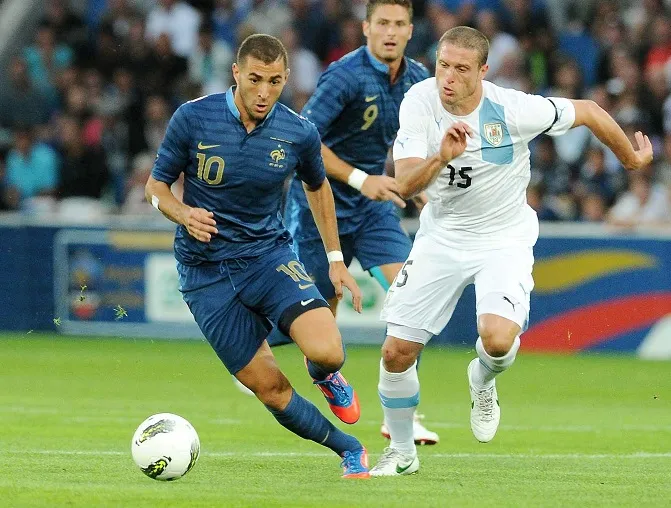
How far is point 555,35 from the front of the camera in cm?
1805

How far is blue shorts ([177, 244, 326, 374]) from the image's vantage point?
24.7 feet

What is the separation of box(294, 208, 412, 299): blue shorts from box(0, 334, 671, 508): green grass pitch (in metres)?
1.18

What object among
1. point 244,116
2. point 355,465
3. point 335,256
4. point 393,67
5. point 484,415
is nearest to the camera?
point 355,465

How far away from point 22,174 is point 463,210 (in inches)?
449

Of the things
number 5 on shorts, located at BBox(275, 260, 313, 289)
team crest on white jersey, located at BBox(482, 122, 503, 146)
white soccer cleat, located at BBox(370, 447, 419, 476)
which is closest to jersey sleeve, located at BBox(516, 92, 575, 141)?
team crest on white jersey, located at BBox(482, 122, 503, 146)

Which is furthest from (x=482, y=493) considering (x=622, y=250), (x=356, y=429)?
(x=622, y=250)

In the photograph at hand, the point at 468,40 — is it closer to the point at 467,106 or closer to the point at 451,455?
the point at 467,106

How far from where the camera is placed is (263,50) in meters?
7.37

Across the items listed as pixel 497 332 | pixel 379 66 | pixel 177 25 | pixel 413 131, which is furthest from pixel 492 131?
pixel 177 25

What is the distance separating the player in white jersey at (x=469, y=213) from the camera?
25.4 feet

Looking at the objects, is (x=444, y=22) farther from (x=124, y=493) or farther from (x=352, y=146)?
(x=124, y=493)

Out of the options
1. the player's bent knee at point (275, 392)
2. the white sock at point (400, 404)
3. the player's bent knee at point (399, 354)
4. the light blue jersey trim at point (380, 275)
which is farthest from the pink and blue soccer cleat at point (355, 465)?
the light blue jersey trim at point (380, 275)

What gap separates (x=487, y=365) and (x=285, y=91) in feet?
35.1

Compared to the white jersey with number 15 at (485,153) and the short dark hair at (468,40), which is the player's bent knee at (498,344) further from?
the short dark hair at (468,40)
